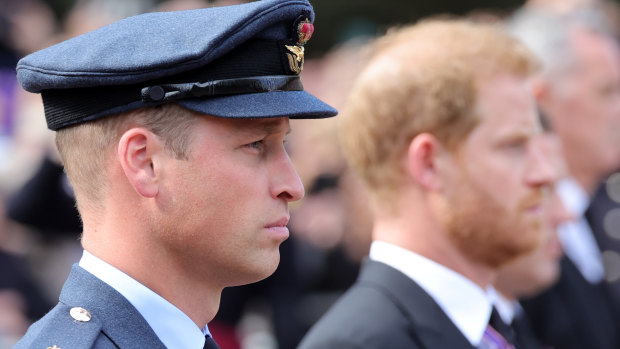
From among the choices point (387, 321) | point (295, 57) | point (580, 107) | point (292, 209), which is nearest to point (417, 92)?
point (387, 321)

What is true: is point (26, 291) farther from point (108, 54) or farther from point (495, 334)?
point (108, 54)

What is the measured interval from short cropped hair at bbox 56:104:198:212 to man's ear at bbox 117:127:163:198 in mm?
24

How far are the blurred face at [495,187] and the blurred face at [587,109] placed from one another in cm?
241

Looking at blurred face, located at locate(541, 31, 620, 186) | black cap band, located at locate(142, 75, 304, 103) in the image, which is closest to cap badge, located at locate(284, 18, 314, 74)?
black cap band, located at locate(142, 75, 304, 103)

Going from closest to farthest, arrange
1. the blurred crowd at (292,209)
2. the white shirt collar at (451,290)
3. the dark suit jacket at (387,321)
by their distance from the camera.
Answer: the dark suit jacket at (387,321) → the white shirt collar at (451,290) → the blurred crowd at (292,209)

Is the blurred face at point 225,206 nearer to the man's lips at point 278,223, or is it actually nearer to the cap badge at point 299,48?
the man's lips at point 278,223

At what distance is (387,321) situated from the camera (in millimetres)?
2877

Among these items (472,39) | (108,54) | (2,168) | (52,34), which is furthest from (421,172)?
(52,34)

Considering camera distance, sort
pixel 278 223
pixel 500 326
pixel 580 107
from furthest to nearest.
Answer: pixel 580 107 < pixel 500 326 < pixel 278 223

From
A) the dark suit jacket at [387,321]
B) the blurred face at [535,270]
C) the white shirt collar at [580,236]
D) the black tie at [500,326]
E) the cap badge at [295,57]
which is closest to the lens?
the cap badge at [295,57]

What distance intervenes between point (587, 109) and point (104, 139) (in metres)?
4.18

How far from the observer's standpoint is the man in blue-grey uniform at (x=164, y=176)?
205 cm

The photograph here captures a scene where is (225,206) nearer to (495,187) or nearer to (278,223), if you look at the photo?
(278,223)

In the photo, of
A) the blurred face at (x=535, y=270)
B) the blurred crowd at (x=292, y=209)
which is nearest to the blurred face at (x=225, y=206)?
the blurred face at (x=535, y=270)
